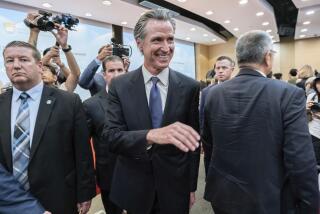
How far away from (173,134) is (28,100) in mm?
1074

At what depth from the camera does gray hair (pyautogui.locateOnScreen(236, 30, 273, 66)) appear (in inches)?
64.9

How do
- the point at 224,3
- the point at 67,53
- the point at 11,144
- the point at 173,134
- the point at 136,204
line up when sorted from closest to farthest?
the point at 173,134
the point at 136,204
the point at 11,144
the point at 67,53
the point at 224,3

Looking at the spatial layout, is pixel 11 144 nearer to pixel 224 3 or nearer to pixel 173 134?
pixel 173 134

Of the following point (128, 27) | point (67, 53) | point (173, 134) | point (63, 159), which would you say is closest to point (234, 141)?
point (173, 134)

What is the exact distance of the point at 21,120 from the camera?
1571 millimetres

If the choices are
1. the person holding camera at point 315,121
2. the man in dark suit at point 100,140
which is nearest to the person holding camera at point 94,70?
the man in dark suit at point 100,140

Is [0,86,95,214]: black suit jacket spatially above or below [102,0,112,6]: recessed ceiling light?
below

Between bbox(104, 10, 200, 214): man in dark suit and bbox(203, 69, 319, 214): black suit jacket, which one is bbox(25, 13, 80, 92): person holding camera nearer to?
bbox(104, 10, 200, 214): man in dark suit

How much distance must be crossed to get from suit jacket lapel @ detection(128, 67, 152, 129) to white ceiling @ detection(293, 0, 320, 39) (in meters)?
7.13

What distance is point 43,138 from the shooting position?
61.4 inches

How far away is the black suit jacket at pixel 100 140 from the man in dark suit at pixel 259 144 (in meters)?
0.80

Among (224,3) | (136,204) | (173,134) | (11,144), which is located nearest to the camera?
(173,134)

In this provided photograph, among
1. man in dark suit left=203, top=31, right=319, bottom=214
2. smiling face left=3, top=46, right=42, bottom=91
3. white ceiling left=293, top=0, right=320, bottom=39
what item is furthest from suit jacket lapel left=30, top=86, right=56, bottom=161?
white ceiling left=293, top=0, right=320, bottom=39

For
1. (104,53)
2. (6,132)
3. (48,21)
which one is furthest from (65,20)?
(6,132)
